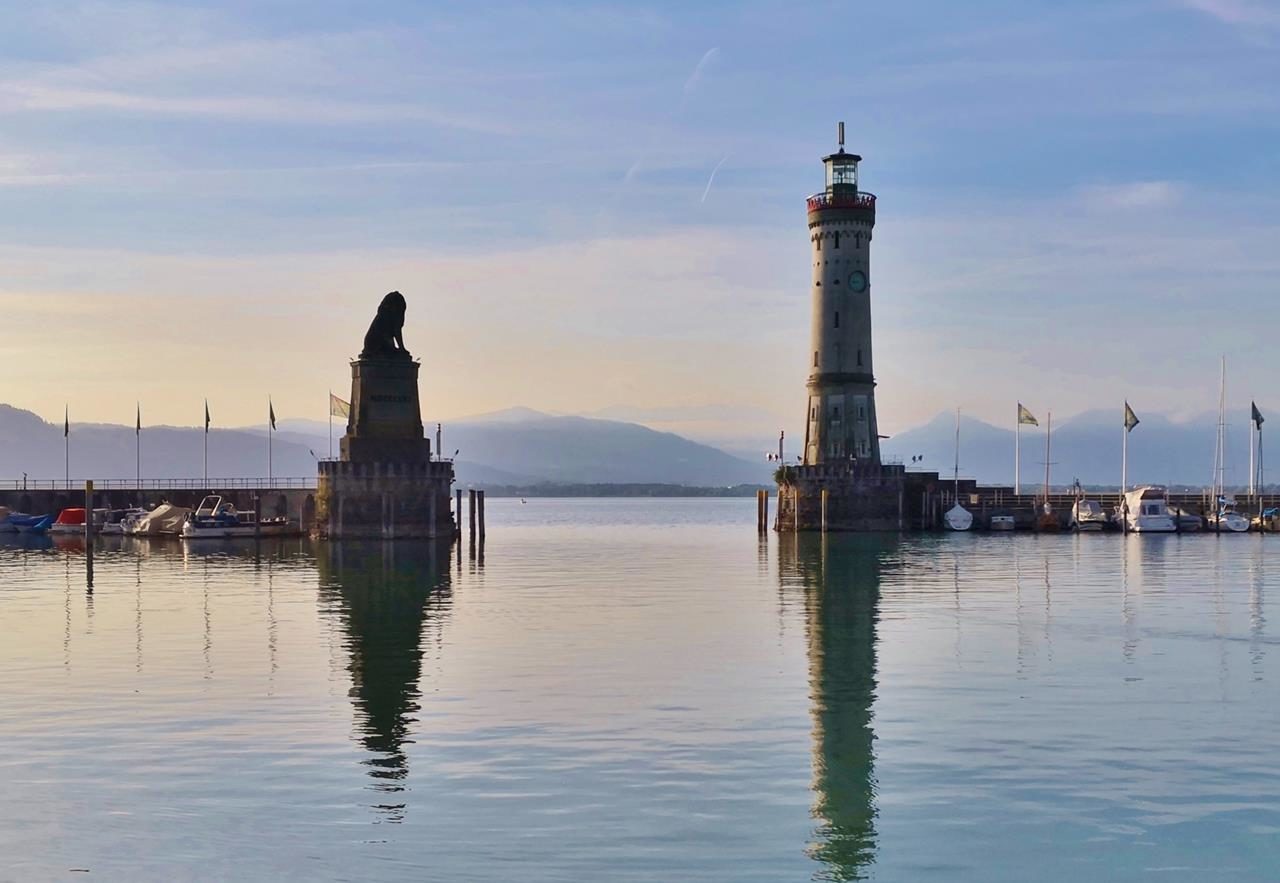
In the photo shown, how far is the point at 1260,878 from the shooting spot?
18.3 meters

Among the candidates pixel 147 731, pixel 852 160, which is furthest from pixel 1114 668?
pixel 852 160

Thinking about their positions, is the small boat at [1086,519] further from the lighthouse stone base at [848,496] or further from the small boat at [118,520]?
the small boat at [118,520]

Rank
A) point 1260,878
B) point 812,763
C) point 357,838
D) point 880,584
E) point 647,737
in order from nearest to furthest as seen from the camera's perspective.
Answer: point 1260,878 < point 357,838 < point 812,763 < point 647,737 < point 880,584

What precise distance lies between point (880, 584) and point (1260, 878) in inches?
1792

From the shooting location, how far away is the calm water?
1950 cm

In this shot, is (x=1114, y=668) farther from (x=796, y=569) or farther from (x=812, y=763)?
(x=796, y=569)

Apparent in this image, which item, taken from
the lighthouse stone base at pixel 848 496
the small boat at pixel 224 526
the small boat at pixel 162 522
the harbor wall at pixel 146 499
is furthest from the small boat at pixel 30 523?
the lighthouse stone base at pixel 848 496

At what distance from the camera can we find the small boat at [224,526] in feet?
336

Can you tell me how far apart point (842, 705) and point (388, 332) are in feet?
214

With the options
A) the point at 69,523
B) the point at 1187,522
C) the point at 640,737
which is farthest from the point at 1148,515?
the point at 640,737

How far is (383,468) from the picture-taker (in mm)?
91812

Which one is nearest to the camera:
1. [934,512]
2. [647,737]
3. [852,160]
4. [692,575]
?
[647,737]

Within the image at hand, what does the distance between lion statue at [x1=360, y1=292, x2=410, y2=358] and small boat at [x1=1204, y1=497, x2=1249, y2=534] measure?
66.1m

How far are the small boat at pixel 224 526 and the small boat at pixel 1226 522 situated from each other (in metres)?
70.6
